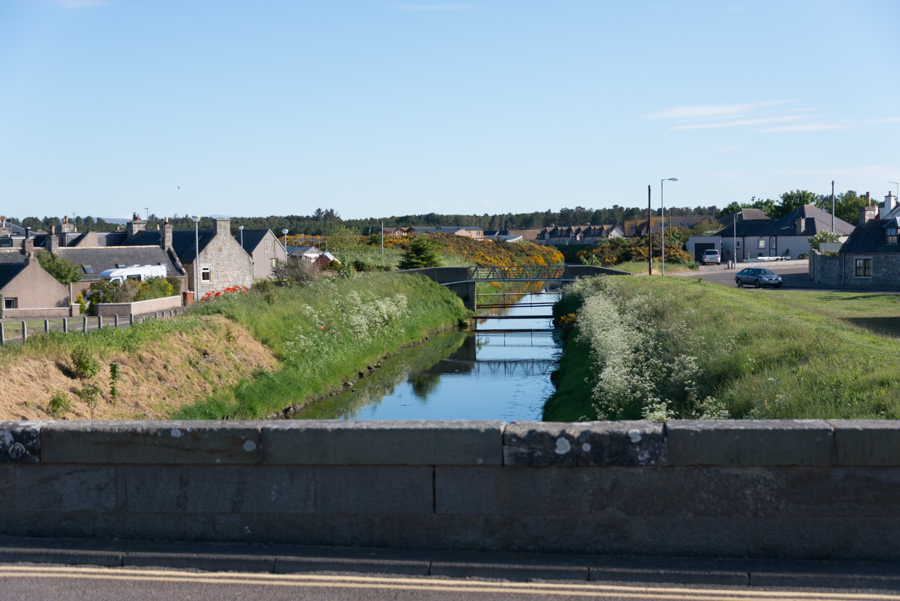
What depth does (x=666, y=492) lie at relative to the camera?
226 inches

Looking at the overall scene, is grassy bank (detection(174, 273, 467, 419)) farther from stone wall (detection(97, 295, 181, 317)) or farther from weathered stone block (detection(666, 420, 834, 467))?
weathered stone block (detection(666, 420, 834, 467))

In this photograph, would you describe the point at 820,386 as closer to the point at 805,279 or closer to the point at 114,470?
the point at 114,470

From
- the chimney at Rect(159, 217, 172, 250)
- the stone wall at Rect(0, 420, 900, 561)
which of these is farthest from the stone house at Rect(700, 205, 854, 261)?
the stone wall at Rect(0, 420, 900, 561)

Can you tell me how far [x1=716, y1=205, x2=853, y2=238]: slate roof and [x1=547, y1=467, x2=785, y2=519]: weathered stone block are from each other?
9418cm

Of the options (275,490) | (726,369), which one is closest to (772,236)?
(726,369)

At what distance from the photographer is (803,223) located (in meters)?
93.1

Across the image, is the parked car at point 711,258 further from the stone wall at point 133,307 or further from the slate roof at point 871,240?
the stone wall at point 133,307

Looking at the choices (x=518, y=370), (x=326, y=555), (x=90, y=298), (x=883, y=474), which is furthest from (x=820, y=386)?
(x=90, y=298)

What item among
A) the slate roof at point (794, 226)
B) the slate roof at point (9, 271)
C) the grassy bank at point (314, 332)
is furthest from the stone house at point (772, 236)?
the slate roof at point (9, 271)

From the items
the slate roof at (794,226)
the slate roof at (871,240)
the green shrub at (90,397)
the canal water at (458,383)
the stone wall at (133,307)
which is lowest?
the canal water at (458,383)

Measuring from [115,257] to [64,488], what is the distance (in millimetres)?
56888

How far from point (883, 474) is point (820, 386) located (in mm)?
4955

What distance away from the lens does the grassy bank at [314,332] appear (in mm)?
22719

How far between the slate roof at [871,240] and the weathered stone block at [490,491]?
5314 centimetres
